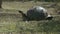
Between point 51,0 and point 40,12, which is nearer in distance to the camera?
point 40,12

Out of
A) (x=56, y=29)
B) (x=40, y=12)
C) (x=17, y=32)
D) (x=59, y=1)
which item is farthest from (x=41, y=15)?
(x=59, y=1)

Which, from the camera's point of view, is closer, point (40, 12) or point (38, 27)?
point (38, 27)

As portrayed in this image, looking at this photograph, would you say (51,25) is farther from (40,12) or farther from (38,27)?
(40,12)

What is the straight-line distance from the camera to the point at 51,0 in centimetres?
1593

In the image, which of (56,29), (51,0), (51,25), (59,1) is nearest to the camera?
(56,29)

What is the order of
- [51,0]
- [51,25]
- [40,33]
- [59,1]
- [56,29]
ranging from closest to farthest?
1. [40,33]
2. [56,29]
3. [51,25]
4. [59,1]
5. [51,0]

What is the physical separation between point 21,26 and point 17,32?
30.3 inches

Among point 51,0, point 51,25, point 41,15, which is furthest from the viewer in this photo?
point 51,0

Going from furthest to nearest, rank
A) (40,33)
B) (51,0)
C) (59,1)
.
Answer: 1. (51,0)
2. (59,1)
3. (40,33)

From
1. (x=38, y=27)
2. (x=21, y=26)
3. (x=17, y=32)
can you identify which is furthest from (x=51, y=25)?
(x=17, y=32)

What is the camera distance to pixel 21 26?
634 cm

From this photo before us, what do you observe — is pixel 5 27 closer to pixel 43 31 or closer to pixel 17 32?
pixel 17 32

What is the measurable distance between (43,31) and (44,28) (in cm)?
40

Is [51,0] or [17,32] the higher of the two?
[17,32]
